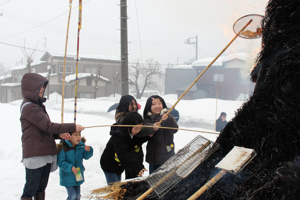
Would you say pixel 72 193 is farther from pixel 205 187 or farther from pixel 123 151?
pixel 205 187

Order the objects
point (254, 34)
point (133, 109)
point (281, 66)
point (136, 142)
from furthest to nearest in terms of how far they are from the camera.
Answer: point (133, 109) → point (136, 142) → point (254, 34) → point (281, 66)

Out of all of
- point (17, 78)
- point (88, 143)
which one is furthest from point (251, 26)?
point (17, 78)

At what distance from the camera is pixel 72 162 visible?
11.1ft

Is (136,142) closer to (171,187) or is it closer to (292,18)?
(171,187)

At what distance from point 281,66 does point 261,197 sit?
2.42ft

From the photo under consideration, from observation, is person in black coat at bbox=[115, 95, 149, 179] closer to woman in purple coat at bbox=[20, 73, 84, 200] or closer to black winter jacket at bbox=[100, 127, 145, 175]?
black winter jacket at bbox=[100, 127, 145, 175]

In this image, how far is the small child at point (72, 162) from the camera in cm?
331

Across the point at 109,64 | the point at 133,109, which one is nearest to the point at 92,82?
the point at 109,64

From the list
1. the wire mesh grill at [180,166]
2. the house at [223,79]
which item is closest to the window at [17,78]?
the house at [223,79]

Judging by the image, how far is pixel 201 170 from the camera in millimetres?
1770

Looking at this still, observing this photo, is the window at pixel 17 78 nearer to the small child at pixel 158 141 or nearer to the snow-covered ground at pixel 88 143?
the snow-covered ground at pixel 88 143

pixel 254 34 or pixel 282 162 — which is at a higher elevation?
pixel 254 34

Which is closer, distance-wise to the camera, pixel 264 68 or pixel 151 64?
pixel 264 68

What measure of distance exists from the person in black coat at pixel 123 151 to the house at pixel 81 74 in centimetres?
2993
